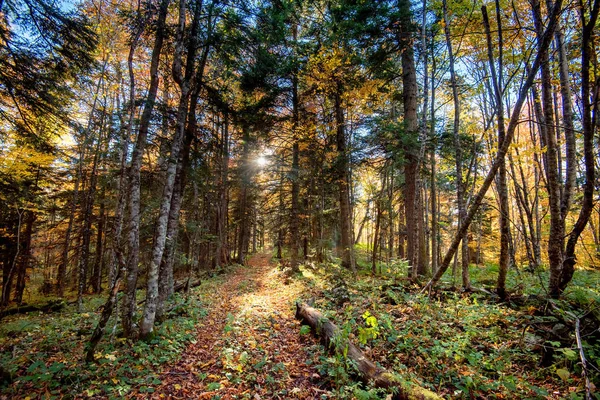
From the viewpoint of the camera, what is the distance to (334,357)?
445 cm

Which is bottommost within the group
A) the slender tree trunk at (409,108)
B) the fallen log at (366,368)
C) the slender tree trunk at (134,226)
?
the fallen log at (366,368)

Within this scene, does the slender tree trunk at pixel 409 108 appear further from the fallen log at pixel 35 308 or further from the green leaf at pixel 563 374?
the fallen log at pixel 35 308

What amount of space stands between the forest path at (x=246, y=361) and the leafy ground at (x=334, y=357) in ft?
0.07

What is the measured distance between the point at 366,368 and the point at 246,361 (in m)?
2.23

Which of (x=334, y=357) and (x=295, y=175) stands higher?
(x=295, y=175)

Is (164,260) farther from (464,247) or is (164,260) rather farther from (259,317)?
(464,247)

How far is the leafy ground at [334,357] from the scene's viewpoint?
3584 millimetres

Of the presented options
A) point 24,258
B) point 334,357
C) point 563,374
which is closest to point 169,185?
point 334,357

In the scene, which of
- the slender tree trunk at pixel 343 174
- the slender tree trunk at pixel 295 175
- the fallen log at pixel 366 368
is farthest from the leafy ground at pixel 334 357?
the slender tree trunk at pixel 295 175

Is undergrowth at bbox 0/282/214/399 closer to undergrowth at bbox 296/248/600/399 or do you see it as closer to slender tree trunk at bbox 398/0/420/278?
undergrowth at bbox 296/248/600/399

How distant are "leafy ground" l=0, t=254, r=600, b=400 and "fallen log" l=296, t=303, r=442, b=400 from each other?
0.57 ft

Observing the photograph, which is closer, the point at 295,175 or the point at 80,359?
the point at 80,359

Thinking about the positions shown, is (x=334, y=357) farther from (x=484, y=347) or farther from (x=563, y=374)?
(x=563, y=374)

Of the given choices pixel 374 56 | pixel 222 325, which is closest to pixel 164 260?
pixel 222 325
